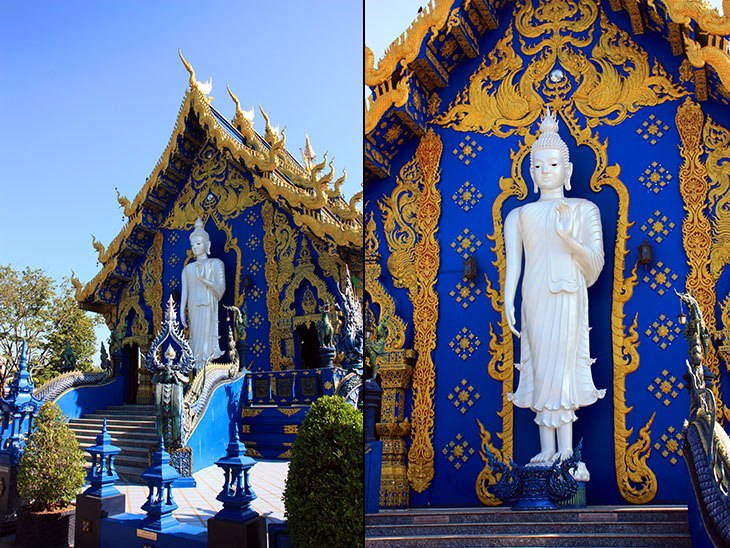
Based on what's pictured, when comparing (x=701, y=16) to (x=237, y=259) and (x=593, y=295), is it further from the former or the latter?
(x=237, y=259)

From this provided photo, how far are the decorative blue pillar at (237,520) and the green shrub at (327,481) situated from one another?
0.55m

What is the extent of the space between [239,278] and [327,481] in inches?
352

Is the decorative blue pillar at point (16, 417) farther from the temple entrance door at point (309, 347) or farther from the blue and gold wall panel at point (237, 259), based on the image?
the temple entrance door at point (309, 347)

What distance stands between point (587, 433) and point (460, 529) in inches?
66.6

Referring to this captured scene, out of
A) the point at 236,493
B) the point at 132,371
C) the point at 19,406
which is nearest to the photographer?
the point at 236,493

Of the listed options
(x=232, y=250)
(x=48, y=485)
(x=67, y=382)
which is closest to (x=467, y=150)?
(x=48, y=485)

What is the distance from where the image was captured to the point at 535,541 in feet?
15.8

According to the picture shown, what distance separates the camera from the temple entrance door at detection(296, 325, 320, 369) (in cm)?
1208

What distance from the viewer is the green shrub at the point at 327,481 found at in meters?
3.81

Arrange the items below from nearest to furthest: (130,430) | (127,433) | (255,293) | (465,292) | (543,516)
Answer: (543,516), (465,292), (127,433), (130,430), (255,293)

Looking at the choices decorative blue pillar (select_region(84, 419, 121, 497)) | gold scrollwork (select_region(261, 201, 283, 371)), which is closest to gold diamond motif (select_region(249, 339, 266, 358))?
gold scrollwork (select_region(261, 201, 283, 371))

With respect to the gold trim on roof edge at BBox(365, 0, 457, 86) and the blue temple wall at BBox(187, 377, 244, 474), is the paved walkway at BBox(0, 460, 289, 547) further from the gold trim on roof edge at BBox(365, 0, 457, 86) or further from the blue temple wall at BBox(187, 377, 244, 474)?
the gold trim on roof edge at BBox(365, 0, 457, 86)

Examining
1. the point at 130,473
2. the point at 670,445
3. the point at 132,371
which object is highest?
the point at 132,371

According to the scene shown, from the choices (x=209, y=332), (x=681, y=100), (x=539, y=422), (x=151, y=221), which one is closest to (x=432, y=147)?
(x=681, y=100)
